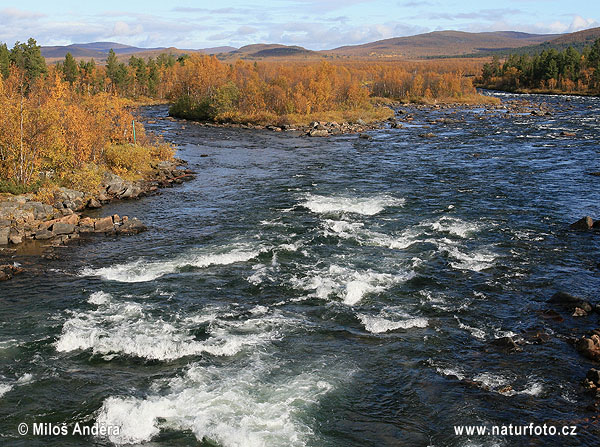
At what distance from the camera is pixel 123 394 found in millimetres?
15289

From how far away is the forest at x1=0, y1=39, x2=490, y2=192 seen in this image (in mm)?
35375

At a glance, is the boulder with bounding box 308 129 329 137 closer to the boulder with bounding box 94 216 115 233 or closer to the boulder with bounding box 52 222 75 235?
the boulder with bounding box 94 216 115 233

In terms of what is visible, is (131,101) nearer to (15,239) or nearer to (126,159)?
(126,159)

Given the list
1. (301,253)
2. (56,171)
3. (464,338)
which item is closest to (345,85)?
(56,171)

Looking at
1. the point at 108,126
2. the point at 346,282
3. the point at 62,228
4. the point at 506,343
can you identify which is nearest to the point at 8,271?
the point at 62,228

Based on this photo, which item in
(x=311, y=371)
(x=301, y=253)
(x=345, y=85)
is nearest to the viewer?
(x=311, y=371)

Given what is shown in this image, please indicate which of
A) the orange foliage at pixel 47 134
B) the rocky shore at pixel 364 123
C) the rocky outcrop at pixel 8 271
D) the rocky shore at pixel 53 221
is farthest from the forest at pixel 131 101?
the rocky outcrop at pixel 8 271

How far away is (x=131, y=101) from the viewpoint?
80.1m

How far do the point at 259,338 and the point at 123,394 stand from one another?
505cm

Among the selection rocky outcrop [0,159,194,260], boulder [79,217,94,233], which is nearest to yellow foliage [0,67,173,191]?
rocky outcrop [0,159,194,260]

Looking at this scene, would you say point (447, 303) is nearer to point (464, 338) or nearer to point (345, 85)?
point (464, 338)

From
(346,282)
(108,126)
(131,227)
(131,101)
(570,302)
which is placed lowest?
(570,302)

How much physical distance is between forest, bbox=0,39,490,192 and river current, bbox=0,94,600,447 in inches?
272

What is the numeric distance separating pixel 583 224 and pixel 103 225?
2815 centimetres
